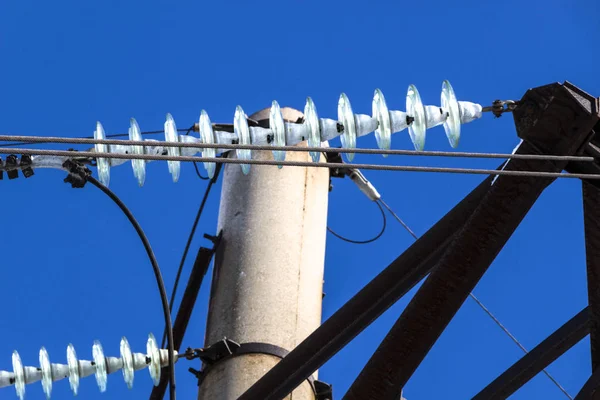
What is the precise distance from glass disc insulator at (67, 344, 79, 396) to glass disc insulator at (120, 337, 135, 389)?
328 mm

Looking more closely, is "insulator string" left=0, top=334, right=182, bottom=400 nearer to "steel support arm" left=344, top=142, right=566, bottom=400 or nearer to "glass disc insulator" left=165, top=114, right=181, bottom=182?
"glass disc insulator" left=165, top=114, right=181, bottom=182

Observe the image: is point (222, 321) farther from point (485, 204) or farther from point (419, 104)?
point (485, 204)

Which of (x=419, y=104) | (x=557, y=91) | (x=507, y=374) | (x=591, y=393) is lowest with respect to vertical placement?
(x=591, y=393)

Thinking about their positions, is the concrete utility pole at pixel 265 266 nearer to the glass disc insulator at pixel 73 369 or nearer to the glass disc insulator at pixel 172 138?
the glass disc insulator at pixel 73 369

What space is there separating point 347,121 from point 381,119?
0.75 feet

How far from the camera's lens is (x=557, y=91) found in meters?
7.25

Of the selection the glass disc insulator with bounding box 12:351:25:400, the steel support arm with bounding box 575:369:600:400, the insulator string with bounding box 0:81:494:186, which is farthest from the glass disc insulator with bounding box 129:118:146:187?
the steel support arm with bounding box 575:369:600:400

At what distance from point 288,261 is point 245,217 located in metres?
0.61

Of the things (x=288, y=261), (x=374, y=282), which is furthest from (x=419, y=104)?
(x=288, y=261)

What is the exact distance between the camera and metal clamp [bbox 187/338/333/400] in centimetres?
1004

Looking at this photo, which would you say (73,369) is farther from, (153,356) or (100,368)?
(153,356)

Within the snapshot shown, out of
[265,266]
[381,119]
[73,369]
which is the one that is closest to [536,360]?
[381,119]

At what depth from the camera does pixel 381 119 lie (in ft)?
28.5

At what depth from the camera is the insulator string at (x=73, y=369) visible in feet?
31.9
